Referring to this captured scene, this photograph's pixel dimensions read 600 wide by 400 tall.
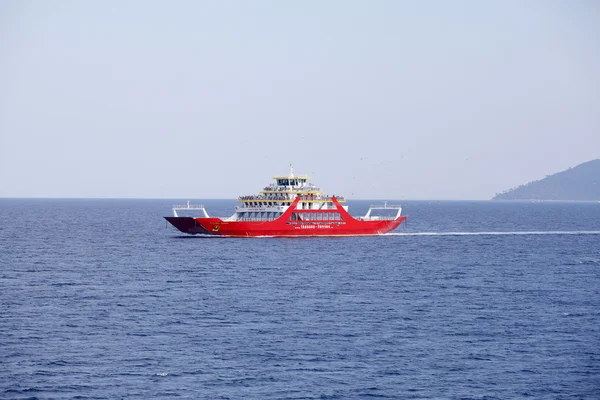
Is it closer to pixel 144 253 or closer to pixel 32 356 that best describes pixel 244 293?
pixel 32 356

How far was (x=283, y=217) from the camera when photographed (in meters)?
118

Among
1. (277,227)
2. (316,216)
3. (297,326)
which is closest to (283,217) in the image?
(277,227)

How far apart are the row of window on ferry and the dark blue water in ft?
61.4

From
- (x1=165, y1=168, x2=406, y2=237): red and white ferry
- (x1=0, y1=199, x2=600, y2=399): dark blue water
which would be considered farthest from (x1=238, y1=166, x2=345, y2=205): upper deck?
(x1=0, y1=199, x2=600, y2=399): dark blue water

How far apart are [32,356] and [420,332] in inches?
925

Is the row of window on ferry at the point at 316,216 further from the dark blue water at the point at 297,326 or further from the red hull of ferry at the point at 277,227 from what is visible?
the dark blue water at the point at 297,326

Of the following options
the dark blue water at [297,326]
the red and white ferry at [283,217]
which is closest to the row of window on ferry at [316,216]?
the red and white ferry at [283,217]

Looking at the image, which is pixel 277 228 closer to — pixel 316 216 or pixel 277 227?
pixel 277 227

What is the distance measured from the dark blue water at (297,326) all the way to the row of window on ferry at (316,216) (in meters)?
18.7

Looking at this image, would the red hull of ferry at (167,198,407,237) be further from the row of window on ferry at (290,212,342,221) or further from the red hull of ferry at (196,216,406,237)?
the row of window on ferry at (290,212,342,221)

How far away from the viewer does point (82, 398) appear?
1503 inches

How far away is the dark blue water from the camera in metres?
40.8

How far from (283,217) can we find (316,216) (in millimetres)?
5262

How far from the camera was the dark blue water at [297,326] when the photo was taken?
4075 centimetres
